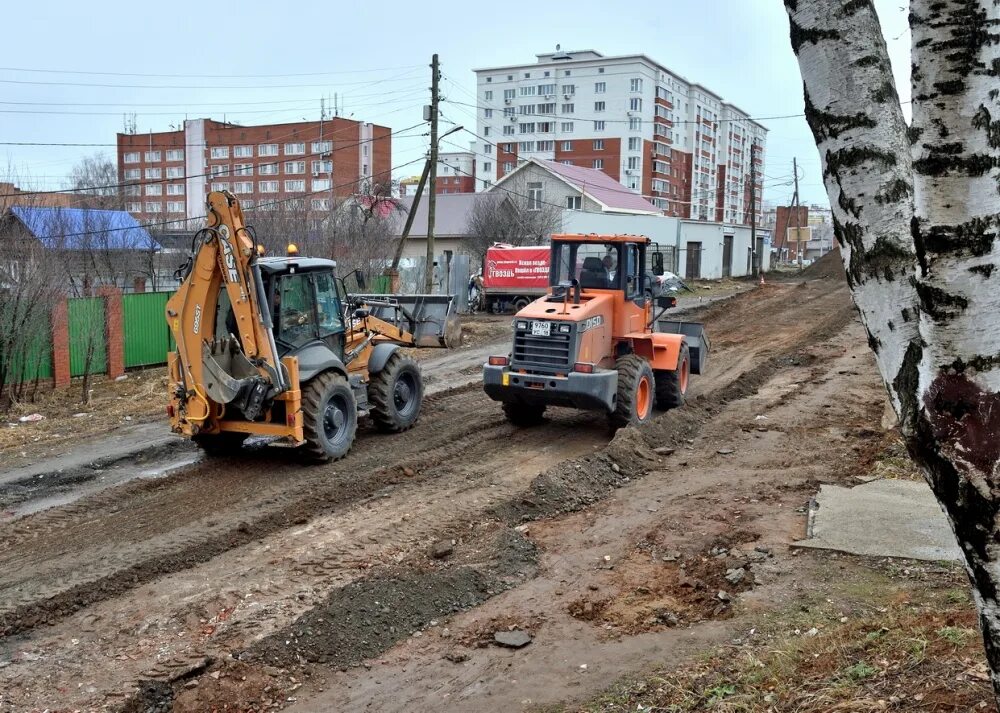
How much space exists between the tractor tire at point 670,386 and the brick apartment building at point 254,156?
220 feet

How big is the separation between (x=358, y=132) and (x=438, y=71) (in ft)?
183

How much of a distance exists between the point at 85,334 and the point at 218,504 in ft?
29.8

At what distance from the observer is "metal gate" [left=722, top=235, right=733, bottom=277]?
191 ft

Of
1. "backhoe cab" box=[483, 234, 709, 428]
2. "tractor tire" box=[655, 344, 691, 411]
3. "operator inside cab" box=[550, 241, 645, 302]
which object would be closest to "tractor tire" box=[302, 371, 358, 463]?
"backhoe cab" box=[483, 234, 709, 428]

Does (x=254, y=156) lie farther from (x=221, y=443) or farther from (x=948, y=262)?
(x=948, y=262)

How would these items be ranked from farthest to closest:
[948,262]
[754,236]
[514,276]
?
[754,236] < [514,276] < [948,262]

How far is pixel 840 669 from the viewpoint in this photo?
443 centimetres

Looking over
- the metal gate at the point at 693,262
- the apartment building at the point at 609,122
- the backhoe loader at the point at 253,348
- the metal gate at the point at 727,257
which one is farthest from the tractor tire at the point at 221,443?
the apartment building at the point at 609,122

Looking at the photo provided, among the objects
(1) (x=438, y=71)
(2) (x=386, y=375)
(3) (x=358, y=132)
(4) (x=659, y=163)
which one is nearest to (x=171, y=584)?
(2) (x=386, y=375)

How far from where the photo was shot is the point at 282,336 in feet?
33.0

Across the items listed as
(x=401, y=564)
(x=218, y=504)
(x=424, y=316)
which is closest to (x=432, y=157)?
(x=424, y=316)

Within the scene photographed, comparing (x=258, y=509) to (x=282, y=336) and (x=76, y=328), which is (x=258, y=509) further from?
(x=76, y=328)

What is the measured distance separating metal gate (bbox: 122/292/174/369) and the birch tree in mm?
16617

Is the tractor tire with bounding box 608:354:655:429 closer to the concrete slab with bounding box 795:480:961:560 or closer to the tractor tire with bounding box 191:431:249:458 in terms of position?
the concrete slab with bounding box 795:480:961:560
